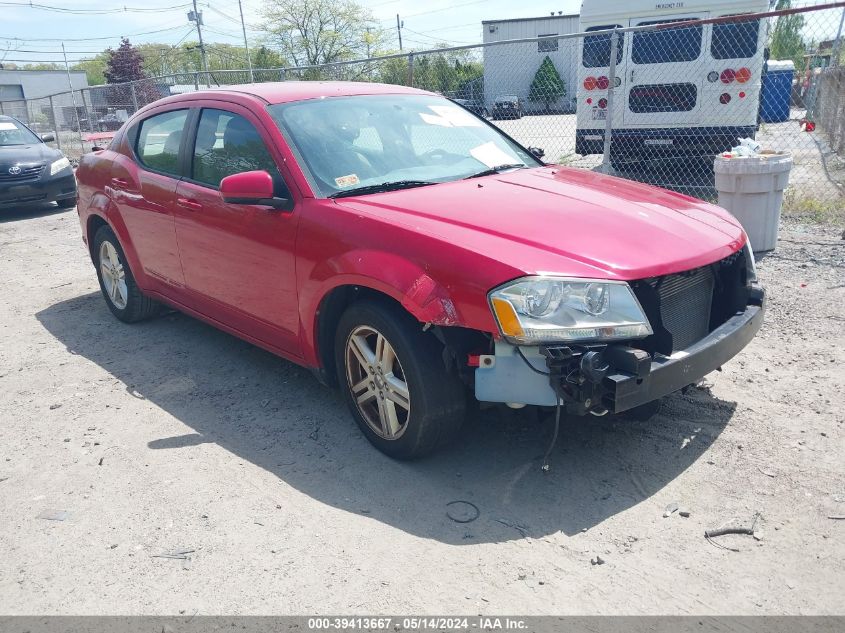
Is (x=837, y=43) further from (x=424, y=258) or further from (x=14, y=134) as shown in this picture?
(x=14, y=134)

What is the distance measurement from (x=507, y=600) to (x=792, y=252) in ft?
18.3

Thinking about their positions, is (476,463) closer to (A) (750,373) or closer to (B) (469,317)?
(B) (469,317)

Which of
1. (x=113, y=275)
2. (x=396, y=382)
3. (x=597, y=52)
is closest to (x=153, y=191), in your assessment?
Result: (x=113, y=275)

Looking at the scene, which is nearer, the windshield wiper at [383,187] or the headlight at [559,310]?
the headlight at [559,310]

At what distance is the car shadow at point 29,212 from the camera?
11.9m

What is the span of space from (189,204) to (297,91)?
3.18 feet

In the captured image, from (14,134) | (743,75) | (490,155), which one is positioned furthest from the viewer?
(14,134)

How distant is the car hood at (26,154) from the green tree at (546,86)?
908 cm

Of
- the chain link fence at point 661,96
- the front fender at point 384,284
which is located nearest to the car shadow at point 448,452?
the front fender at point 384,284

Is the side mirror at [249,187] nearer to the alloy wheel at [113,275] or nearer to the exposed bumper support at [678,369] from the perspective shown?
the exposed bumper support at [678,369]

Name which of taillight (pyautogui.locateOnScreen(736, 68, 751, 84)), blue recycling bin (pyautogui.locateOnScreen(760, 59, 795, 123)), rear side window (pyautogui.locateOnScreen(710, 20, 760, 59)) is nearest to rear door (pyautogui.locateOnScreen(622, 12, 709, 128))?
rear side window (pyautogui.locateOnScreen(710, 20, 760, 59))

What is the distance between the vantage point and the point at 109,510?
3293 millimetres

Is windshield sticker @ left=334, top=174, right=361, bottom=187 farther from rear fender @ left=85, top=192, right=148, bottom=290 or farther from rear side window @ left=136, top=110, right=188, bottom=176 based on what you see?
rear fender @ left=85, top=192, right=148, bottom=290

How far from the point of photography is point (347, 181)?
382 centimetres
